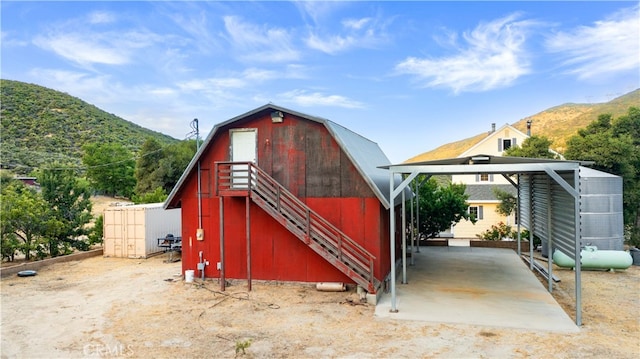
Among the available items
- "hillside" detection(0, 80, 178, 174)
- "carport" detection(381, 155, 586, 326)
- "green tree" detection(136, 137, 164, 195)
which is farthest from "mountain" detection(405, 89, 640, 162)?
"carport" detection(381, 155, 586, 326)

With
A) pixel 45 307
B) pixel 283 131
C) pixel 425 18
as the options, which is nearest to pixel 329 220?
pixel 283 131

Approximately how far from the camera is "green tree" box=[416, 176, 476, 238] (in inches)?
677

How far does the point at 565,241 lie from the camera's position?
28.0 feet

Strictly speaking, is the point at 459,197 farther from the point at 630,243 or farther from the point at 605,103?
the point at 605,103

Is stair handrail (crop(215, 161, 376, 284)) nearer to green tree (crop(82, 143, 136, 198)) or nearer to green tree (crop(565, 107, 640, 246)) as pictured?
green tree (crop(565, 107, 640, 246))

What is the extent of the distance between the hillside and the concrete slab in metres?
39.8

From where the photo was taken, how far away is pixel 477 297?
9.31m

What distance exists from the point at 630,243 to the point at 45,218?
2416cm

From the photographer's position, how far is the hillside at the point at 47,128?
39312 mm

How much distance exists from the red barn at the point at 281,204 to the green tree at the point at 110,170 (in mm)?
31165

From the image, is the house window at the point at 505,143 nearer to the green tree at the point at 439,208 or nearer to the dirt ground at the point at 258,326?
the green tree at the point at 439,208

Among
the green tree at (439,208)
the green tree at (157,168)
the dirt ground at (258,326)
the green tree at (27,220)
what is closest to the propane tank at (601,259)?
the dirt ground at (258,326)

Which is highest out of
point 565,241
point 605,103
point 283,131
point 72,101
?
point 605,103

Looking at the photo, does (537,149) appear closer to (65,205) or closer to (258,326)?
(258,326)
